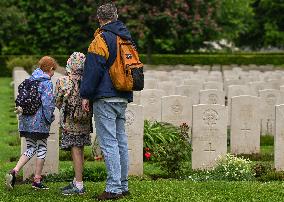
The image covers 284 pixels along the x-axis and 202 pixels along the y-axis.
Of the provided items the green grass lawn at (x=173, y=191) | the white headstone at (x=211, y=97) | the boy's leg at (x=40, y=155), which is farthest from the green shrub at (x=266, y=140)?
the boy's leg at (x=40, y=155)

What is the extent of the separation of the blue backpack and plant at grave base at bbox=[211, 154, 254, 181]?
2543 mm

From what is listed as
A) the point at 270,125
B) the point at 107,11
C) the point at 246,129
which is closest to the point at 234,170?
the point at 246,129

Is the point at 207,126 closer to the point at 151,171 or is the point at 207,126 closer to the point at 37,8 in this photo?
the point at 151,171

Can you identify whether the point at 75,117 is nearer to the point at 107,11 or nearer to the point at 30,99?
the point at 30,99

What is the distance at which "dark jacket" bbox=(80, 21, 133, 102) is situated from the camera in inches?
320

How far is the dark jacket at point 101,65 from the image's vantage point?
26.6 ft

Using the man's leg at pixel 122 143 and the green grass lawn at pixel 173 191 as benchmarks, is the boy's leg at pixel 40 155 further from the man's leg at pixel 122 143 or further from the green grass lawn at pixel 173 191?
the man's leg at pixel 122 143

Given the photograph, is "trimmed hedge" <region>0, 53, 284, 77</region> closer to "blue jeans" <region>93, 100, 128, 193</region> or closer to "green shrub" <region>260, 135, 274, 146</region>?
"green shrub" <region>260, 135, 274, 146</region>

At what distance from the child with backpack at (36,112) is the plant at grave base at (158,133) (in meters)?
3.21

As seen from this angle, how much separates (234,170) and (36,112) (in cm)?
273

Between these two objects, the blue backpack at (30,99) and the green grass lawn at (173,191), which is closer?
the green grass lawn at (173,191)

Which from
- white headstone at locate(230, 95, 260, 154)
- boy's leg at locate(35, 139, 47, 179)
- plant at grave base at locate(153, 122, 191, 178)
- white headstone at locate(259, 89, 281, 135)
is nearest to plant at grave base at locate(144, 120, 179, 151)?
white headstone at locate(230, 95, 260, 154)

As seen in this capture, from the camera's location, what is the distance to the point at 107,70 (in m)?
8.20

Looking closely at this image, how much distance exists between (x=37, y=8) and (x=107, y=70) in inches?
1522
